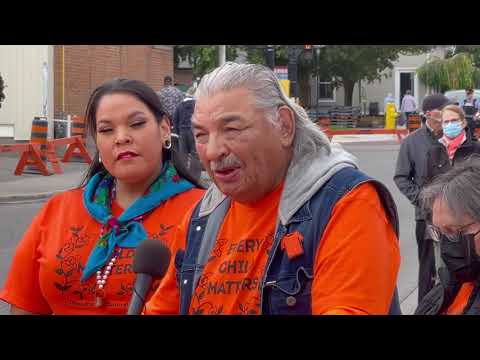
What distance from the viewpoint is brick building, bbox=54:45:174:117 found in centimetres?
2789

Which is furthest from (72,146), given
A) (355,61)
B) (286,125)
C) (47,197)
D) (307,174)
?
(355,61)

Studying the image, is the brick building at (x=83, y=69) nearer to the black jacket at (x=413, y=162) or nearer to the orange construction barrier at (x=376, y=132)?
the orange construction barrier at (x=376, y=132)

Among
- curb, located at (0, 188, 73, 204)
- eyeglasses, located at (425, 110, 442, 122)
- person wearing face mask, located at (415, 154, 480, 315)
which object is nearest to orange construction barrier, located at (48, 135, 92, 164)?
curb, located at (0, 188, 73, 204)

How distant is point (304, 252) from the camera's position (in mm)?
2342

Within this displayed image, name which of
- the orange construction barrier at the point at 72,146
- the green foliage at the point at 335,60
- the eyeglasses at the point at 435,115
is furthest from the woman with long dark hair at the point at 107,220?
the green foliage at the point at 335,60

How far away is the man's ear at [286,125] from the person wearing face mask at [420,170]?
4660 mm

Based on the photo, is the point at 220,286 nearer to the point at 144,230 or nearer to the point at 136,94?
the point at 144,230

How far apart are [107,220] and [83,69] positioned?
25.9 metres

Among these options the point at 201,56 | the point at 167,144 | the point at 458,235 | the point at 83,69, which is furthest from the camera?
the point at 201,56

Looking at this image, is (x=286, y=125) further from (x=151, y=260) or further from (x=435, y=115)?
(x=435, y=115)

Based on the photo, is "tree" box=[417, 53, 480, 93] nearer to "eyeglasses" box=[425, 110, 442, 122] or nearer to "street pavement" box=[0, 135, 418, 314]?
"street pavement" box=[0, 135, 418, 314]

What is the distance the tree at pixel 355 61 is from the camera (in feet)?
151
